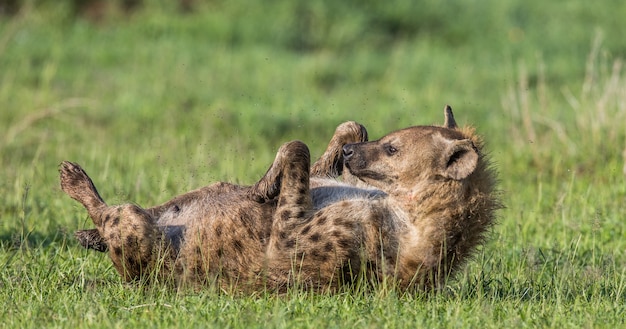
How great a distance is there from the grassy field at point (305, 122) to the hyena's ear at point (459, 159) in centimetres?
45

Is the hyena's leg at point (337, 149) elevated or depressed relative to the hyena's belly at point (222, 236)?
elevated

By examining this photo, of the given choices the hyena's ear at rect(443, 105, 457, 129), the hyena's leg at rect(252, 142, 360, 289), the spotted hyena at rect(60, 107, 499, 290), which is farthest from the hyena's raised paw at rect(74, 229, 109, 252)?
the hyena's ear at rect(443, 105, 457, 129)

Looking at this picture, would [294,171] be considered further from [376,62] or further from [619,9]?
[619,9]

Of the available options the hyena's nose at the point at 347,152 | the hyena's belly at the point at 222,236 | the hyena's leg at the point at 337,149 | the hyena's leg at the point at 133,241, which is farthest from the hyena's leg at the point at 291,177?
the hyena's leg at the point at 337,149

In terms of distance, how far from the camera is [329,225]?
490cm

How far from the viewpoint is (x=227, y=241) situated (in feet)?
16.5

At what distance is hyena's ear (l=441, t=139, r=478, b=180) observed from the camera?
4.96m

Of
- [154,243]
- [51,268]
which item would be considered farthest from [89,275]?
[154,243]

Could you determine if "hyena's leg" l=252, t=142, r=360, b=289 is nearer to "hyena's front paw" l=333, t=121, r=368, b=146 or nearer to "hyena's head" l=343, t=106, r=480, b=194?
"hyena's head" l=343, t=106, r=480, b=194

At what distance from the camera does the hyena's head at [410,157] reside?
5035 millimetres

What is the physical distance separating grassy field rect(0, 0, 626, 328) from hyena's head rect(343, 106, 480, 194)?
0.51m

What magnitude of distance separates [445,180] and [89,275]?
1.81m

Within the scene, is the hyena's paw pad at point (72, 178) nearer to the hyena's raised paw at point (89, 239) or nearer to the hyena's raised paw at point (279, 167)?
the hyena's raised paw at point (89, 239)

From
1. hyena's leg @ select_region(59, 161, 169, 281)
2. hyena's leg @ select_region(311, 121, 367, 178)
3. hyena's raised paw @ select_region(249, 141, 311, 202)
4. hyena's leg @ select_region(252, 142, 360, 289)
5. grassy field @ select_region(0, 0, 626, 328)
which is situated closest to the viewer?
grassy field @ select_region(0, 0, 626, 328)
